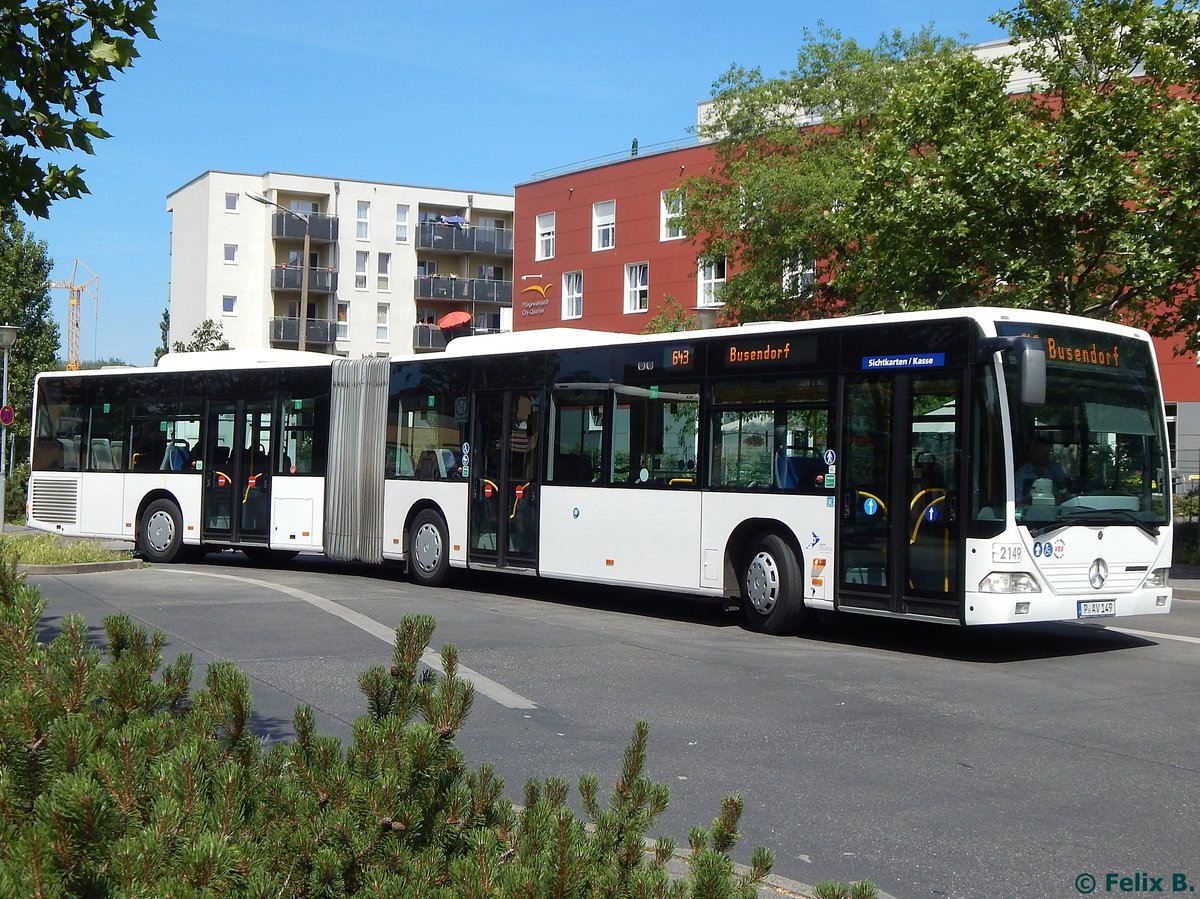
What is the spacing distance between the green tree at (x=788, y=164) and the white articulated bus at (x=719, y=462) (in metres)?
13.4

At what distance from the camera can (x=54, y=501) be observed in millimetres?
22484

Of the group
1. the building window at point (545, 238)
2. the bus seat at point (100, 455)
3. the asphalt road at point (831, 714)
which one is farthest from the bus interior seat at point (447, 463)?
the building window at point (545, 238)

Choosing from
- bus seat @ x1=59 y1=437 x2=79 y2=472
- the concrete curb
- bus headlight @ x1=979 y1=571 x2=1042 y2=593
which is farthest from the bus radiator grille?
bus headlight @ x1=979 y1=571 x2=1042 y2=593

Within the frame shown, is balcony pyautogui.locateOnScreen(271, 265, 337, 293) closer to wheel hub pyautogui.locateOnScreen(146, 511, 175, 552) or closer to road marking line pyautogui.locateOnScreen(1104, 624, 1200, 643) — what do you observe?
wheel hub pyautogui.locateOnScreen(146, 511, 175, 552)

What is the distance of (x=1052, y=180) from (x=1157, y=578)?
942cm

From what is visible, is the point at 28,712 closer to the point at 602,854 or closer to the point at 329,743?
the point at 329,743

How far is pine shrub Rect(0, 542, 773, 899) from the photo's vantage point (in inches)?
108

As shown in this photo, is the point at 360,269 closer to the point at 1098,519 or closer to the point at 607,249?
the point at 607,249

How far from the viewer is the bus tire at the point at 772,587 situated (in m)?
13.4

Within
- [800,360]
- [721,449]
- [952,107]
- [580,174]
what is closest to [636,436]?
[721,449]

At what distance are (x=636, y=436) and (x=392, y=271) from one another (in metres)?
63.6

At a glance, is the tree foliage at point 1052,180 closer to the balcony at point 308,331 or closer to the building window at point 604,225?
the building window at point 604,225

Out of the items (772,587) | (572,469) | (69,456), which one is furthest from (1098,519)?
(69,456)

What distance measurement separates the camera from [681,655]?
12.0 m
